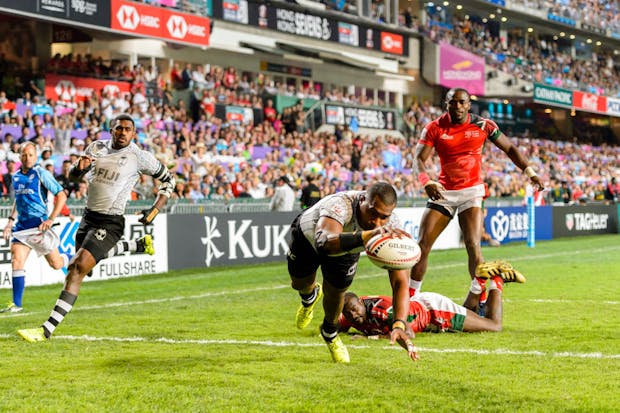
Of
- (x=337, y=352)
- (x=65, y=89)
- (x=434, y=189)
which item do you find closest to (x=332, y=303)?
(x=337, y=352)

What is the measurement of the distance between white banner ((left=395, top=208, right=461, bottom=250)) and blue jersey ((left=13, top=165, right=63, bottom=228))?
46.8 feet

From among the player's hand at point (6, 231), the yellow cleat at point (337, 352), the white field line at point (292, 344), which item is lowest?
the white field line at point (292, 344)

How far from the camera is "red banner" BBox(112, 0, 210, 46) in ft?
98.4

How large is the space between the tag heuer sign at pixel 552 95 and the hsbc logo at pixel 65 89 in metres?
32.6

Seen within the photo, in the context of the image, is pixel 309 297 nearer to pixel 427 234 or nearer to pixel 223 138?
pixel 427 234

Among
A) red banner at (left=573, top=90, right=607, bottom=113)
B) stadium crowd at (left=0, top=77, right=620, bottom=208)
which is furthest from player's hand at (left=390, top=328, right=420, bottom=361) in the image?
red banner at (left=573, top=90, right=607, bottom=113)

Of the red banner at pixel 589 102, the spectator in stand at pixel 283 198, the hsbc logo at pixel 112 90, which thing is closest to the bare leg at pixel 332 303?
the spectator in stand at pixel 283 198

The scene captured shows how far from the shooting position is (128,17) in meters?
30.2

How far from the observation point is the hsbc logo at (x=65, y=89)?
2858cm

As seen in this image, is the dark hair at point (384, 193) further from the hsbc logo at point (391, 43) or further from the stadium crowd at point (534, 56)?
the stadium crowd at point (534, 56)

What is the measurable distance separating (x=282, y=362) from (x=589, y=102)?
56380 millimetres

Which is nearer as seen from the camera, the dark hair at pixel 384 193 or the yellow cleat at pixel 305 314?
the dark hair at pixel 384 193

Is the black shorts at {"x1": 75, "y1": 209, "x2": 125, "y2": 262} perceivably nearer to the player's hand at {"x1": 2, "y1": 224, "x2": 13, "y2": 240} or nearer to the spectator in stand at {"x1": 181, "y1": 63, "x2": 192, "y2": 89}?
the player's hand at {"x1": 2, "y1": 224, "x2": 13, "y2": 240}

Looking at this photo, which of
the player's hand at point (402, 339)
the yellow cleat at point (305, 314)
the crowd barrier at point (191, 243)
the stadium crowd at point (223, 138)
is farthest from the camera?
the stadium crowd at point (223, 138)
